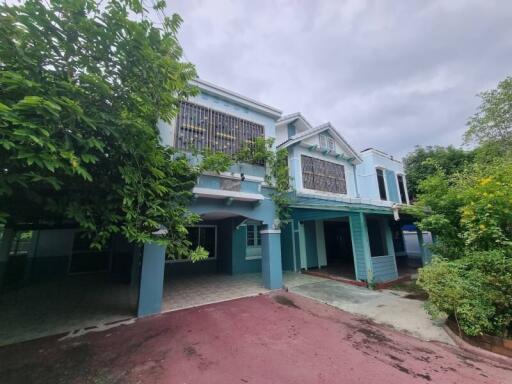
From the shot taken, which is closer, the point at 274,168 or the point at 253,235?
the point at 274,168

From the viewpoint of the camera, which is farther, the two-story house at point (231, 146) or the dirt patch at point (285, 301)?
the two-story house at point (231, 146)

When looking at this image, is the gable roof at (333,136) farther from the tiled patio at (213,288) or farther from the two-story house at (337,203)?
the tiled patio at (213,288)

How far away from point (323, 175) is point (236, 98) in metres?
5.95

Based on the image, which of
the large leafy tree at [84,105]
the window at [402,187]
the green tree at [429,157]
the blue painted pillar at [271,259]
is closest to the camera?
the large leafy tree at [84,105]

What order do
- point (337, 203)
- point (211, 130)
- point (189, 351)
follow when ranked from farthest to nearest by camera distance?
point (337, 203), point (211, 130), point (189, 351)

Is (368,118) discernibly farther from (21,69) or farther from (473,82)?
(21,69)

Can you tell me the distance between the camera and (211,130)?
7000 mm

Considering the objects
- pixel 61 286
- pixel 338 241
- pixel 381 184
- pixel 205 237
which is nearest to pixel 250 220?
pixel 205 237

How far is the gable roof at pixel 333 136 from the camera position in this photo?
9797 mm

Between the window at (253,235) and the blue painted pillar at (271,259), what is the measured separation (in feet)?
10.1

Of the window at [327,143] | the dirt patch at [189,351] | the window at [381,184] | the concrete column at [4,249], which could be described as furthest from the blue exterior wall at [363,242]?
the concrete column at [4,249]

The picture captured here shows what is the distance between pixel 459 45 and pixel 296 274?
11.6 m

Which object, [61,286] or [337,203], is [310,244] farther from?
[61,286]

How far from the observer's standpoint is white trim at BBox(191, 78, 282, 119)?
688 cm
